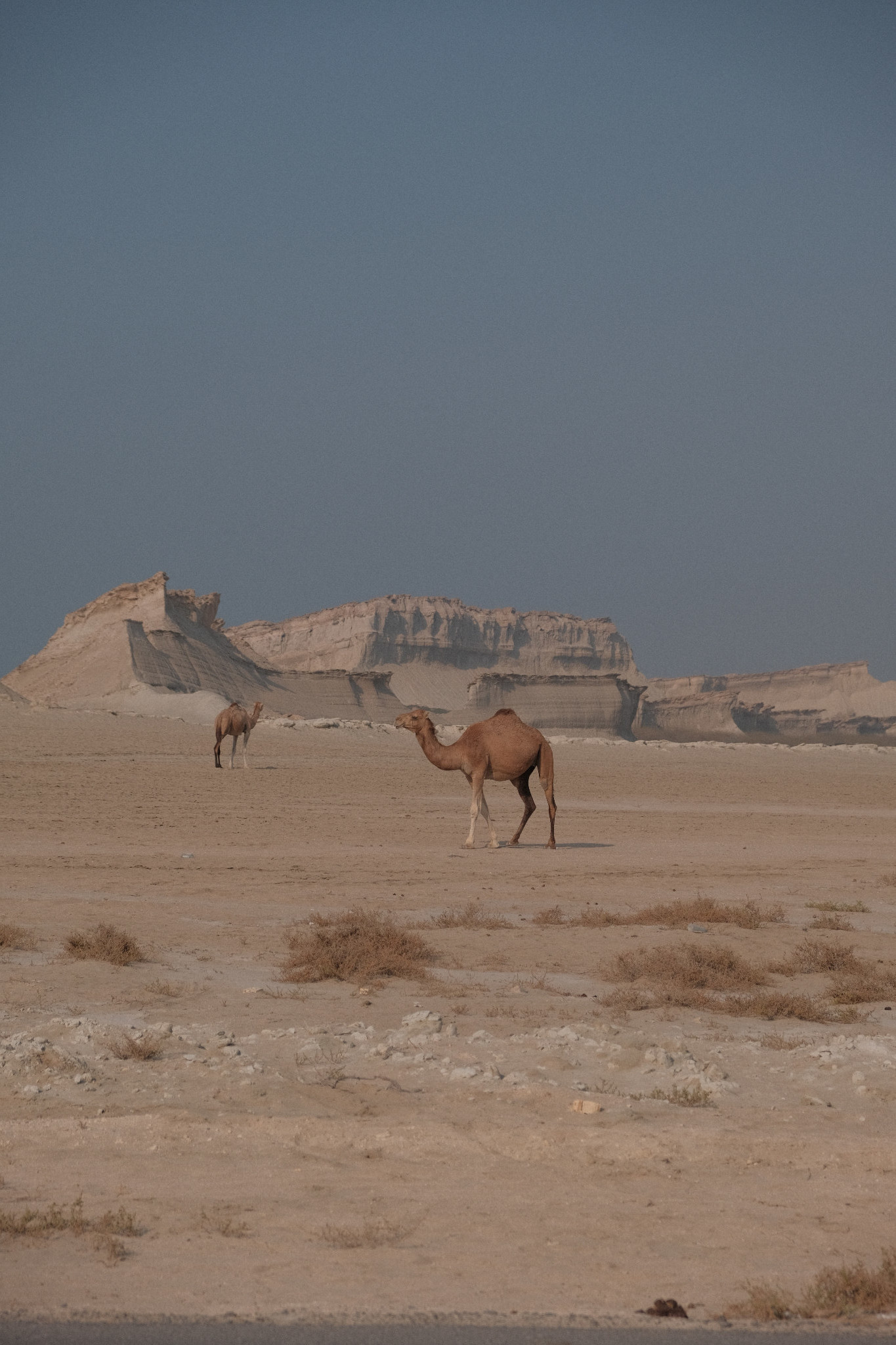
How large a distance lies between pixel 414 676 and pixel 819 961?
13328cm

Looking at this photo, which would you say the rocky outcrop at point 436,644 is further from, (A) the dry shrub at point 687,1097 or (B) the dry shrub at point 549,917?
(A) the dry shrub at point 687,1097

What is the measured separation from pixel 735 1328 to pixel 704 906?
26.1 feet

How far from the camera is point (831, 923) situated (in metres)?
11.3

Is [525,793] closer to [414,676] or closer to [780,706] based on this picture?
[414,676]

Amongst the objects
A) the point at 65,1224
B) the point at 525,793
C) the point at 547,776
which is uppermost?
the point at 547,776

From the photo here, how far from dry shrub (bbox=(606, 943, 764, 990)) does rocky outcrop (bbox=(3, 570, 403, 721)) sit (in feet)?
160

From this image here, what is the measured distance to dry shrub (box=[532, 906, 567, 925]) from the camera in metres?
10.9

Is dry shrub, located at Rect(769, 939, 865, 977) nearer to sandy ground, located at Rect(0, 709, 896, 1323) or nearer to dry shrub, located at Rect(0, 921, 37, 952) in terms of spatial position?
sandy ground, located at Rect(0, 709, 896, 1323)

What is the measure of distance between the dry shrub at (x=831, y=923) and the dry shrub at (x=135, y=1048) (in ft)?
21.9

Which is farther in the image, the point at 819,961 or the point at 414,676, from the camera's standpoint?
the point at 414,676

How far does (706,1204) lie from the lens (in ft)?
14.7

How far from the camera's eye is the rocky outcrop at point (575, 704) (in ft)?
299

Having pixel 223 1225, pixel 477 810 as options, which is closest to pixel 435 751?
pixel 477 810

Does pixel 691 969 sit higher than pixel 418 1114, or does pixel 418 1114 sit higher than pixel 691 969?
pixel 691 969
